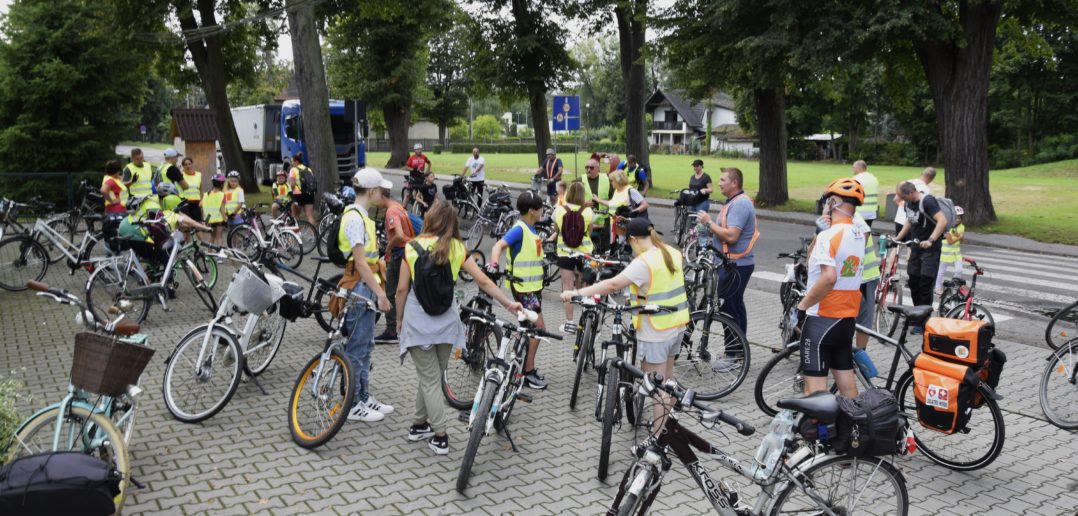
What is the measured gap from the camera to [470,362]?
7.37 metres

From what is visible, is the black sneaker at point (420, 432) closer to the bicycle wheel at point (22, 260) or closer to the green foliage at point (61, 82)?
the bicycle wheel at point (22, 260)

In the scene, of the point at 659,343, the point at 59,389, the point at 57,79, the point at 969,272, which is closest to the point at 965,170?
the point at 969,272

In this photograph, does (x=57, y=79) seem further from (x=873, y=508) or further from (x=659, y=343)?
(x=873, y=508)

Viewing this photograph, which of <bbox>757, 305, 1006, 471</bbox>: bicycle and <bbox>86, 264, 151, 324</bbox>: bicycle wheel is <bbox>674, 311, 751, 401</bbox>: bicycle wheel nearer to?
<bbox>757, 305, 1006, 471</bbox>: bicycle

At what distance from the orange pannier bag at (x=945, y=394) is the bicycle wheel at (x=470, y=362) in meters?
3.39

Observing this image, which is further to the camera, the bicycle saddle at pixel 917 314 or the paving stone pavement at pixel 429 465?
the bicycle saddle at pixel 917 314

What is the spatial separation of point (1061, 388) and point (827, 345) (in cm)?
258

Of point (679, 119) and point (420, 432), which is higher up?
point (679, 119)

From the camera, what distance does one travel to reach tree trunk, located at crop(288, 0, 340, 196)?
18.4 metres

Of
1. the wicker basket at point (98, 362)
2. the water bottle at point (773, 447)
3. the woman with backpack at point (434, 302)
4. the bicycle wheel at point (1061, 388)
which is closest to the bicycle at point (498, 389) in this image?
the woman with backpack at point (434, 302)

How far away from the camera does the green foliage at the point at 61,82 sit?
24.1 metres

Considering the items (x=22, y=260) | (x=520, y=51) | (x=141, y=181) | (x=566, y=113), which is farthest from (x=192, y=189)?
(x=520, y=51)

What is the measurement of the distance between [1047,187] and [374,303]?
36260 mm

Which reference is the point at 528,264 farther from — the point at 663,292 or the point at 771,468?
the point at 771,468
